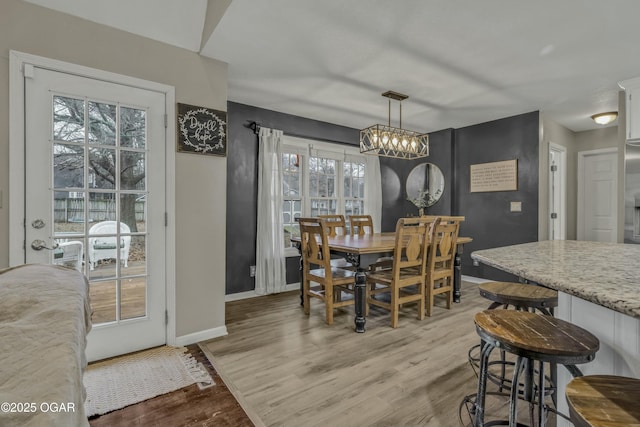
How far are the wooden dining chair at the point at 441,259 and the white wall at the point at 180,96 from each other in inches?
80.9

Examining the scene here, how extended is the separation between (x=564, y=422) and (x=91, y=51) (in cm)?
333

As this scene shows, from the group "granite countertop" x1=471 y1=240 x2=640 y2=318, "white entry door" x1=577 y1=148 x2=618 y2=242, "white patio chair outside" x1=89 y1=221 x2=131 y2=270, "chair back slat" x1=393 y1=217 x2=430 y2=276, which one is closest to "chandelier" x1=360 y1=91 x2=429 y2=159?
"chair back slat" x1=393 y1=217 x2=430 y2=276

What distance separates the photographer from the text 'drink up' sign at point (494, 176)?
13.8 feet

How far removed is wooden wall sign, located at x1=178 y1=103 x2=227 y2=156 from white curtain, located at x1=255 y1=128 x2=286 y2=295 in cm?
127

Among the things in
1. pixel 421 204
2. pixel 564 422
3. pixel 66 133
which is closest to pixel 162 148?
pixel 66 133

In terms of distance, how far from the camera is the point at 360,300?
9.09 ft

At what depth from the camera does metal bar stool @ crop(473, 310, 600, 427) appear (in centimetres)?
99

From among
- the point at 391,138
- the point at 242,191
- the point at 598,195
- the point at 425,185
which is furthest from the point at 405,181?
the point at 242,191

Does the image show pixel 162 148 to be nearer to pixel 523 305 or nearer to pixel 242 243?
pixel 242 243

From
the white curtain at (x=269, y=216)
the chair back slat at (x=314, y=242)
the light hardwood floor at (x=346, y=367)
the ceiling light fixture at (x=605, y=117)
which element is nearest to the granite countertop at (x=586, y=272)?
the light hardwood floor at (x=346, y=367)

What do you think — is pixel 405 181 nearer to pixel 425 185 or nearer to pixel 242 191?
pixel 425 185

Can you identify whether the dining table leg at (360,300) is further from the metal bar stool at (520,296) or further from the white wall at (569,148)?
the white wall at (569,148)

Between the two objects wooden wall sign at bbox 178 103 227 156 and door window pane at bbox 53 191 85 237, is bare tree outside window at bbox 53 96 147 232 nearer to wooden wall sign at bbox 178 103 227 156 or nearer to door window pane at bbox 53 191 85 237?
door window pane at bbox 53 191 85 237

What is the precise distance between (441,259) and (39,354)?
10.9ft
